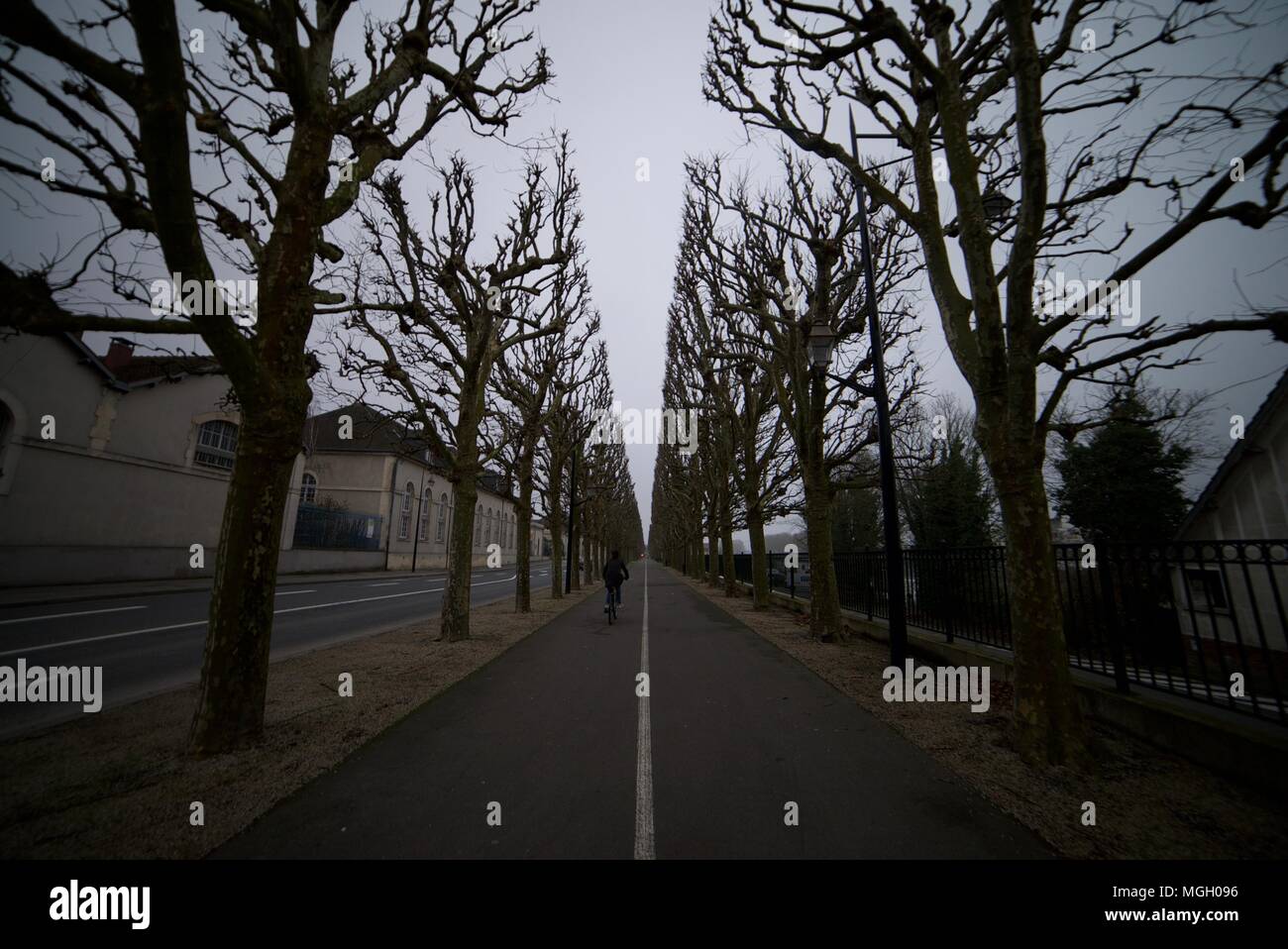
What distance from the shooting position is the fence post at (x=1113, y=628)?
474 cm

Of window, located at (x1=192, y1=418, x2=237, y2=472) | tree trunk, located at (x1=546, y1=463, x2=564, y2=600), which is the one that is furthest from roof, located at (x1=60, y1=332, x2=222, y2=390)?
A: tree trunk, located at (x1=546, y1=463, x2=564, y2=600)

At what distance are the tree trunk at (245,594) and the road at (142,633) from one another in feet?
7.16

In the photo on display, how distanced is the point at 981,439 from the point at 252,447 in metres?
7.06

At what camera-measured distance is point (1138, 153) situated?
432 centimetres

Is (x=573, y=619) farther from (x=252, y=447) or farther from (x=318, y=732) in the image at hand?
(x=252, y=447)

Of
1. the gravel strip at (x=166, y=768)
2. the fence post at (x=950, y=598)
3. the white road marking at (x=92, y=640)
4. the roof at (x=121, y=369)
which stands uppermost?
the roof at (x=121, y=369)

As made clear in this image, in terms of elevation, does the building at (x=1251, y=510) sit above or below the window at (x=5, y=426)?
below

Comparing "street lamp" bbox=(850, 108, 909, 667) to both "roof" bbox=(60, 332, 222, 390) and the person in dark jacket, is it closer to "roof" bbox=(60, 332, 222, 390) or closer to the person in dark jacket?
the person in dark jacket

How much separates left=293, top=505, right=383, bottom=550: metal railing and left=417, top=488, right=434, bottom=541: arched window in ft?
21.1

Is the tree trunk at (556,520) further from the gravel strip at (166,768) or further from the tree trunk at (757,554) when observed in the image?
the gravel strip at (166,768)

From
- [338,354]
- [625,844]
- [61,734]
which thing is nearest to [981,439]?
[625,844]

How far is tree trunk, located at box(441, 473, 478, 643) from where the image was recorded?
973cm
